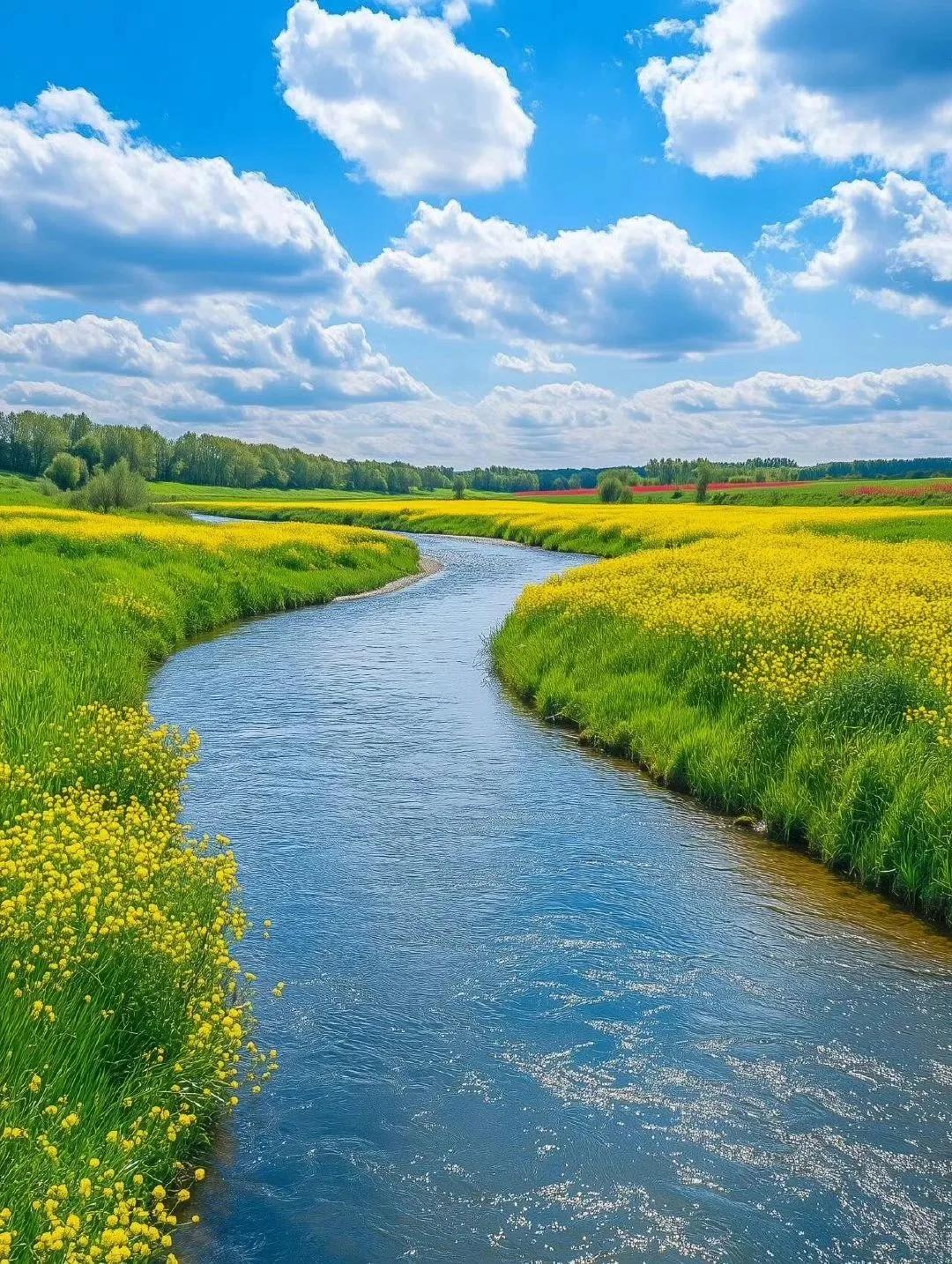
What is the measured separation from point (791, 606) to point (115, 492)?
59142 mm

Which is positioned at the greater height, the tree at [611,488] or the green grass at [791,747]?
the tree at [611,488]

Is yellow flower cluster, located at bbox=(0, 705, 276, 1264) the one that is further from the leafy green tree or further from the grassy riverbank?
the leafy green tree

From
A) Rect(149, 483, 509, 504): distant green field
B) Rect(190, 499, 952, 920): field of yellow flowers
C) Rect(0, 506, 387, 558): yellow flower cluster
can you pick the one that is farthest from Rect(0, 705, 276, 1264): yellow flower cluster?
Rect(149, 483, 509, 504): distant green field

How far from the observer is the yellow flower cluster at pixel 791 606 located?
48.9ft

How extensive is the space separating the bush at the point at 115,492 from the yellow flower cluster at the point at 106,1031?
6430 cm

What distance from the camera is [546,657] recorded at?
67.3ft

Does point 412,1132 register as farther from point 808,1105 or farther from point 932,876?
point 932,876

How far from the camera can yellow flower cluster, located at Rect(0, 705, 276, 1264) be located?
4488mm

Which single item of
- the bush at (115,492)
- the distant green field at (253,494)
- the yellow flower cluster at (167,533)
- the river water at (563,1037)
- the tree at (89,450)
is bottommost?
the river water at (563,1037)

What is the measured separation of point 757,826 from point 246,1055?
7.49 m

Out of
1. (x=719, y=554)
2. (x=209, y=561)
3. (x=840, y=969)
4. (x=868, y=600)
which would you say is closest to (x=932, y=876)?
(x=840, y=969)

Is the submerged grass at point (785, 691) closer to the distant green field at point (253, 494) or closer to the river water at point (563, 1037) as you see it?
the river water at point (563, 1037)

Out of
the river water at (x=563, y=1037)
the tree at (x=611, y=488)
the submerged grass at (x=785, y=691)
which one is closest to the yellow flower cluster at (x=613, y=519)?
the submerged grass at (x=785, y=691)

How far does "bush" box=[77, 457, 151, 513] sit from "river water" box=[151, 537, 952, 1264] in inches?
2327
